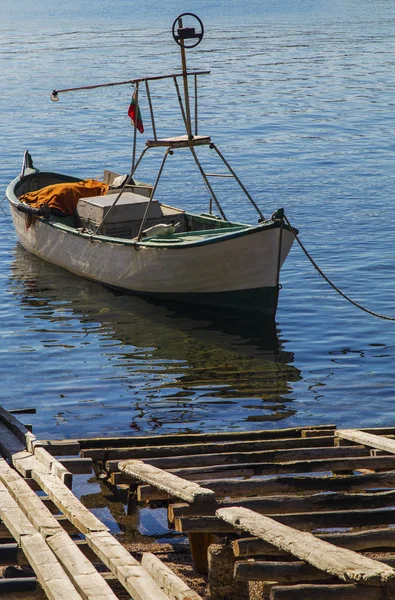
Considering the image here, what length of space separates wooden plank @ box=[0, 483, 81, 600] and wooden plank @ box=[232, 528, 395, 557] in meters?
1.08

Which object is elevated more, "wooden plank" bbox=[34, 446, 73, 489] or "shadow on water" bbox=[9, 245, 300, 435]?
"wooden plank" bbox=[34, 446, 73, 489]

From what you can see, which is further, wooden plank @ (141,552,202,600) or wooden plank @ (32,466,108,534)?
wooden plank @ (32,466,108,534)

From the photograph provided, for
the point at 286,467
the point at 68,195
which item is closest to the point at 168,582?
the point at 286,467

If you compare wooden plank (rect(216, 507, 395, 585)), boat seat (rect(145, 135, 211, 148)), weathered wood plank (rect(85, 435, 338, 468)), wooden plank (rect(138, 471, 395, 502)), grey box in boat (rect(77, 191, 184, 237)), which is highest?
boat seat (rect(145, 135, 211, 148))

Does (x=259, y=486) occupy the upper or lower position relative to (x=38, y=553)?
lower

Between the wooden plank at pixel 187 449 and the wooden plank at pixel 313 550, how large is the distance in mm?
2036

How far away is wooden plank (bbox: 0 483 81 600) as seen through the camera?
17.7 feet

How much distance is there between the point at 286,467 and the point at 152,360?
7.02m

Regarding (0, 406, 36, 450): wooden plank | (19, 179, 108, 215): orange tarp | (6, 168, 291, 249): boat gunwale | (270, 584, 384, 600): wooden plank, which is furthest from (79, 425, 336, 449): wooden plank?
(19, 179, 108, 215): orange tarp

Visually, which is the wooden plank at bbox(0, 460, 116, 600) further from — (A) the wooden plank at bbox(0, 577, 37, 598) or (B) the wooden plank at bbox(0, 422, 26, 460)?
(B) the wooden plank at bbox(0, 422, 26, 460)

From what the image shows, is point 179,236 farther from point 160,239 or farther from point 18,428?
point 18,428

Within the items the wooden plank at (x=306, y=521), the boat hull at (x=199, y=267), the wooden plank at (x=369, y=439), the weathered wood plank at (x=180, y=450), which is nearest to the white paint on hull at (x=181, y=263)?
the boat hull at (x=199, y=267)

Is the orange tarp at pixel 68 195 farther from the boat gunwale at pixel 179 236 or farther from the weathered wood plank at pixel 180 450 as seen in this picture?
the weathered wood plank at pixel 180 450

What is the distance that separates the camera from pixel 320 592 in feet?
17.1
